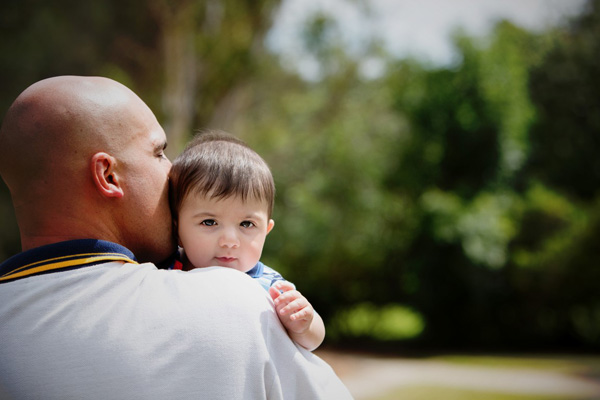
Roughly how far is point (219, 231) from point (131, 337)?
570 millimetres

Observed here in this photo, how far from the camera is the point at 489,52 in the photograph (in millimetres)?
14336

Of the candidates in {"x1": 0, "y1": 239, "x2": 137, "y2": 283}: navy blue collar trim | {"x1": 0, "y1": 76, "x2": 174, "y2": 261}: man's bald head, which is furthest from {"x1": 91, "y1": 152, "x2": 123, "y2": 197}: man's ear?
{"x1": 0, "y1": 239, "x2": 137, "y2": 283}: navy blue collar trim

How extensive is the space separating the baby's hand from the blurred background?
11.1m

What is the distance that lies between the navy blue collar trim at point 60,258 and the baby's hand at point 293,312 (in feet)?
1.41

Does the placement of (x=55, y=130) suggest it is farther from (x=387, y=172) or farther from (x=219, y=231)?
(x=387, y=172)

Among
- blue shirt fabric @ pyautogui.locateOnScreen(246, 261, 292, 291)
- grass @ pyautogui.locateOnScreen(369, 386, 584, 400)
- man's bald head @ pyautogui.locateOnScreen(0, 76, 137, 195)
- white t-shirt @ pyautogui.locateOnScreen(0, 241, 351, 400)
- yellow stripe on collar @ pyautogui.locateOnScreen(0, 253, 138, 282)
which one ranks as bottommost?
white t-shirt @ pyautogui.locateOnScreen(0, 241, 351, 400)

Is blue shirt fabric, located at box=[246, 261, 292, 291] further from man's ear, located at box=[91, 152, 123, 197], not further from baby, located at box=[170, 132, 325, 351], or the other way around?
man's ear, located at box=[91, 152, 123, 197]

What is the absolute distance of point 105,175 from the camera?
5.65 feet

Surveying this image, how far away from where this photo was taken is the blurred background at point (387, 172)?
42.7ft

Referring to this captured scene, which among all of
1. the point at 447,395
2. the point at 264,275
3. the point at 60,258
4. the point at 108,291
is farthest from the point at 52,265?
the point at 447,395

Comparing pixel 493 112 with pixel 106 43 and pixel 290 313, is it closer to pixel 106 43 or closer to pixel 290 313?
pixel 106 43

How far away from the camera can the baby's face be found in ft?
6.44

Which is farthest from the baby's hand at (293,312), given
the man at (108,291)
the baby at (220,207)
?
the baby at (220,207)

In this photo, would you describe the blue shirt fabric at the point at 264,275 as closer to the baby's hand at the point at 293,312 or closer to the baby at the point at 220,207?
the baby at the point at 220,207
